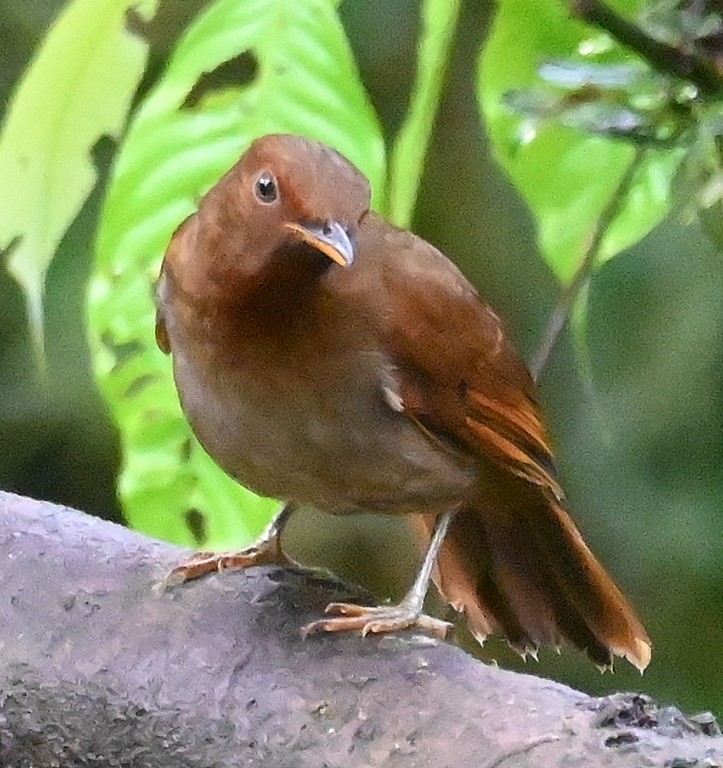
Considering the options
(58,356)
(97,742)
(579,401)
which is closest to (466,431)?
(97,742)

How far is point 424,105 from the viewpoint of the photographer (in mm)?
1124

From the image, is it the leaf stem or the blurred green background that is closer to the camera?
the leaf stem

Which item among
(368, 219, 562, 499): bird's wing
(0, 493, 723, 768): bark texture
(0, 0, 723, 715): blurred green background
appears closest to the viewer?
(0, 493, 723, 768): bark texture

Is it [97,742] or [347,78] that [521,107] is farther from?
[97,742]

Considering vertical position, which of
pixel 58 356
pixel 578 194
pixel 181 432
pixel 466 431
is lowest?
Result: pixel 58 356

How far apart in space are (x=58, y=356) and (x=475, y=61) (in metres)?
0.72

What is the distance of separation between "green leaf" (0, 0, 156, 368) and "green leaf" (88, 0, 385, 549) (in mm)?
69

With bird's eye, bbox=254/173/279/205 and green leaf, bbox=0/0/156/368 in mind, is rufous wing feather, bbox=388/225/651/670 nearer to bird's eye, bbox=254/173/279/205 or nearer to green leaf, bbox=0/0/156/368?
bird's eye, bbox=254/173/279/205

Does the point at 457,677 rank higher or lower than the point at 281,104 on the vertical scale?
lower

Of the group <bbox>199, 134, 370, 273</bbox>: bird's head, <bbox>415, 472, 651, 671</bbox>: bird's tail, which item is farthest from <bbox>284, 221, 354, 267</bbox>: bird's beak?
<bbox>415, 472, 651, 671</bbox>: bird's tail

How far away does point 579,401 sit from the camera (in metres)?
1.64

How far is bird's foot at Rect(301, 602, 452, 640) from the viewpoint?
0.85 meters

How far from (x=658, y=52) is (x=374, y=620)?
44 centimetres

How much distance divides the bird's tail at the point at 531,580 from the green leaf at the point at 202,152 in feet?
0.62
